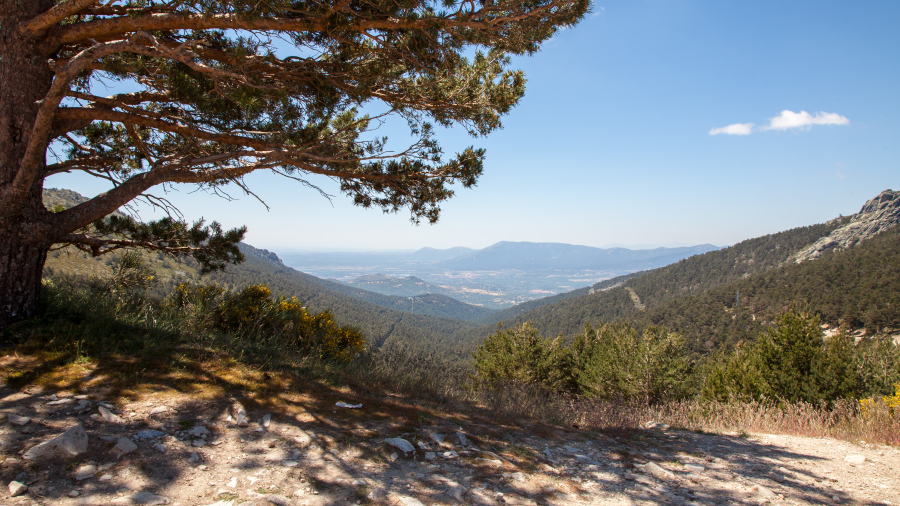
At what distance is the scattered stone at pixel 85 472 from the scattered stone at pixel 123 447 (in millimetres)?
168

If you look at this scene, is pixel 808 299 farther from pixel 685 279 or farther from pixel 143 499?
pixel 143 499

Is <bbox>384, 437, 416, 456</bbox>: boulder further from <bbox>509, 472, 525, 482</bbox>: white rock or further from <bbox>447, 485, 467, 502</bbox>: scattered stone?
<bbox>509, 472, 525, 482</bbox>: white rock

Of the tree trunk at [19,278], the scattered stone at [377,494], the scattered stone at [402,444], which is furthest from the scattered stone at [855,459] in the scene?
the tree trunk at [19,278]

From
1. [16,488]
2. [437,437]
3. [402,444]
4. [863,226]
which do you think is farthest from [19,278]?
[863,226]

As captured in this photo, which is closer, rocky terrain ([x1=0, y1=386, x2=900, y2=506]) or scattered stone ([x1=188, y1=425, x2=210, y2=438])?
rocky terrain ([x1=0, y1=386, x2=900, y2=506])

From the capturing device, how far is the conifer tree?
13.1 feet

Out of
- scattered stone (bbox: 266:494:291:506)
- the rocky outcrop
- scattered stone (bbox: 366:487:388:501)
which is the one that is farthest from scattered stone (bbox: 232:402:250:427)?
the rocky outcrop

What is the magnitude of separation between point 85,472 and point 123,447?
1.00 feet

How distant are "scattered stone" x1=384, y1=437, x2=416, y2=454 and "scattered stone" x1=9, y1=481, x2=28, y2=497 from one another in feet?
7.26

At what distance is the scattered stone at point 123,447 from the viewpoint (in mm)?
2543

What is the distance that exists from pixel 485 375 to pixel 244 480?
26335 millimetres

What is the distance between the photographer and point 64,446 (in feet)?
7.91

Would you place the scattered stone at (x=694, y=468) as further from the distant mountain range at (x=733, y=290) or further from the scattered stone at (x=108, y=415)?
the distant mountain range at (x=733, y=290)

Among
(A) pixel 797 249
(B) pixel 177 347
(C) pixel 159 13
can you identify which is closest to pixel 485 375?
(B) pixel 177 347
